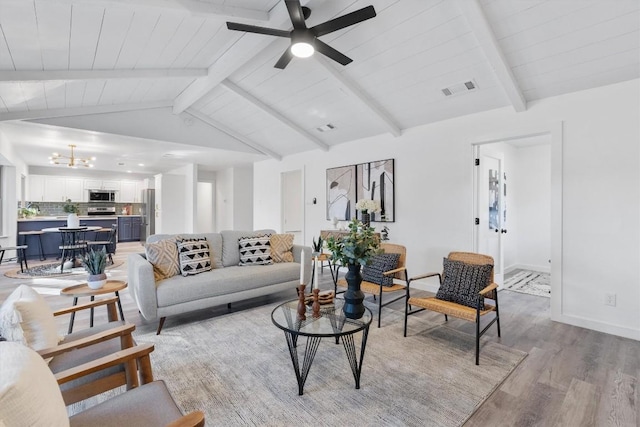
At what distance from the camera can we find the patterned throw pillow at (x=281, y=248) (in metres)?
4.08

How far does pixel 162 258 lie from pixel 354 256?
2124 millimetres

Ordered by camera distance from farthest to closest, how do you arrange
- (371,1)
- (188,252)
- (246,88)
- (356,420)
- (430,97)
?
(246,88), (430,97), (188,252), (371,1), (356,420)

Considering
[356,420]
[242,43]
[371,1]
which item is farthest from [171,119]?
[356,420]

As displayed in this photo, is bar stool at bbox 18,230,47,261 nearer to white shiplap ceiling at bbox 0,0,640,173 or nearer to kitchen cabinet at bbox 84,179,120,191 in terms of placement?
white shiplap ceiling at bbox 0,0,640,173

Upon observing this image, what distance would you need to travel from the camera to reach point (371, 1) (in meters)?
2.69

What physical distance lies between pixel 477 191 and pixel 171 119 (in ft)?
16.8

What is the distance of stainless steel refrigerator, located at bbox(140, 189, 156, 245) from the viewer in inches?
369

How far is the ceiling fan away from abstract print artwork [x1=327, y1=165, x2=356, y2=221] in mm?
2876

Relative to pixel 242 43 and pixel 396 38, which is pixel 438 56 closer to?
pixel 396 38

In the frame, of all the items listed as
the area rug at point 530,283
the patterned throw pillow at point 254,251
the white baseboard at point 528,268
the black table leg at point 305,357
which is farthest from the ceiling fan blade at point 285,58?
the white baseboard at point 528,268

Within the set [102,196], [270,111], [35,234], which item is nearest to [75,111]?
[270,111]

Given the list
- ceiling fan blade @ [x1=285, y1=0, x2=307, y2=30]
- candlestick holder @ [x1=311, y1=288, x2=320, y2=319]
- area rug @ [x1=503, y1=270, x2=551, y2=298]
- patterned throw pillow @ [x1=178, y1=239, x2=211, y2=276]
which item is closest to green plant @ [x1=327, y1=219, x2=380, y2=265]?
candlestick holder @ [x1=311, y1=288, x2=320, y2=319]

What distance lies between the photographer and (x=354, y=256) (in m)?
2.34

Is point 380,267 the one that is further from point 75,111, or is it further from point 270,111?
point 75,111
